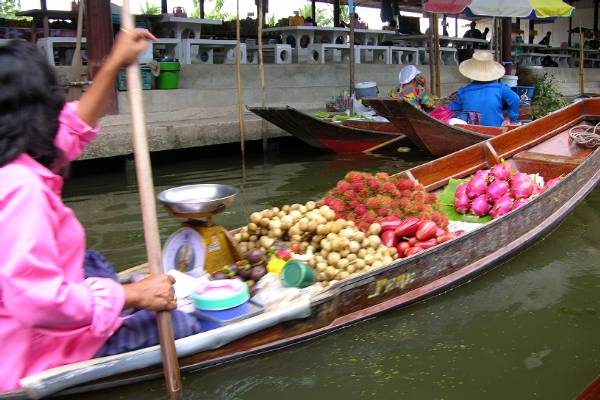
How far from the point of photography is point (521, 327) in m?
3.34

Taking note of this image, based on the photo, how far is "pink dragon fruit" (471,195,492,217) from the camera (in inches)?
173

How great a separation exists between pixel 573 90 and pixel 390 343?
47.7ft

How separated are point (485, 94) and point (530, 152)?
A: 1.96 metres

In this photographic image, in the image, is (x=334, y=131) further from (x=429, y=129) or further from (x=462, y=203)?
(x=462, y=203)

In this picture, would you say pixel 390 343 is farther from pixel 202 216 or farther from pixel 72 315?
pixel 72 315

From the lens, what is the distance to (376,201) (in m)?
3.73

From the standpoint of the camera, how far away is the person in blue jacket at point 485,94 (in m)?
7.39

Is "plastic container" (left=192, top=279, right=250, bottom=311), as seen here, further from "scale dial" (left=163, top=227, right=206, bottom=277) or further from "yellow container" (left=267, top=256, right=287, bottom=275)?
"yellow container" (left=267, top=256, right=287, bottom=275)

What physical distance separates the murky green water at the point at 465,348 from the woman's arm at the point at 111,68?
3.55 feet

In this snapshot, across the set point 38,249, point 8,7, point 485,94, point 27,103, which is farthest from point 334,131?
point 8,7

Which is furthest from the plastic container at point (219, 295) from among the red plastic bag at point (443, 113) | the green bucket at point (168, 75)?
the green bucket at point (168, 75)

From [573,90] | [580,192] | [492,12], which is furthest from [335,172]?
[573,90]

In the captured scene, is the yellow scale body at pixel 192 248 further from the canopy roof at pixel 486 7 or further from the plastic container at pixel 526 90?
the plastic container at pixel 526 90

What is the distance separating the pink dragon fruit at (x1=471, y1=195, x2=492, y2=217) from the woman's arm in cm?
281
